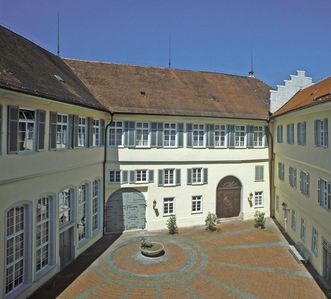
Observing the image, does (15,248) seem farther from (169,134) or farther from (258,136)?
(258,136)

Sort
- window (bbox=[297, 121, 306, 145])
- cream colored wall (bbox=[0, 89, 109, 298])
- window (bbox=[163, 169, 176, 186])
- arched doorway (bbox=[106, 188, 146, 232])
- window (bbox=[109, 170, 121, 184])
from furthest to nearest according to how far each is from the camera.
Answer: window (bbox=[163, 169, 176, 186]) → arched doorway (bbox=[106, 188, 146, 232]) → window (bbox=[109, 170, 121, 184]) → window (bbox=[297, 121, 306, 145]) → cream colored wall (bbox=[0, 89, 109, 298])

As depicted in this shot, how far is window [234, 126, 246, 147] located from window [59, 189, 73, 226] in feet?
42.7

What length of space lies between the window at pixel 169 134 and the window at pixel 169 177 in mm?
1876

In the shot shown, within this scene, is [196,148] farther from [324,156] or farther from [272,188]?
[324,156]

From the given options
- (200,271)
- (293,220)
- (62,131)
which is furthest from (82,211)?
(293,220)

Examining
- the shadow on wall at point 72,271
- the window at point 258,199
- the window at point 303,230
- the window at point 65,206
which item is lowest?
the shadow on wall at point 72,271

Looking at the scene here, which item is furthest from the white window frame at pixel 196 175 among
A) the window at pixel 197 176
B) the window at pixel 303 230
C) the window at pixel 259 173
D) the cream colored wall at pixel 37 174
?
the cream colored wall at pixel 37 174

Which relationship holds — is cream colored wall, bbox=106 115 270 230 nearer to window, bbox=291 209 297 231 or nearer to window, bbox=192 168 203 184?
window, bbox=192 168 203 184

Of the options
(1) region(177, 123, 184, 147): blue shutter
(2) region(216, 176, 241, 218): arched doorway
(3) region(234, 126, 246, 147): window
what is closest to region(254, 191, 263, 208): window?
(2) region(216, 176, 241, 218): arched doorway

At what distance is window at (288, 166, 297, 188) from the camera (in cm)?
1819

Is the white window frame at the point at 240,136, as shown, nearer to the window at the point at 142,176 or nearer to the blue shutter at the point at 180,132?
the blue shutter at the point at 180,132

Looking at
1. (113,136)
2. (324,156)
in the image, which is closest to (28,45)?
(113,136)

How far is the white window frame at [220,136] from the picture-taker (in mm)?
22031

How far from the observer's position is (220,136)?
22.2m
